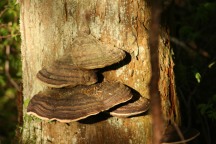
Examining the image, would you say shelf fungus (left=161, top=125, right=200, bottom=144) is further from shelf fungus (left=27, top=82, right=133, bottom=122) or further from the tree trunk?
shelf fungus (left=27, top=82, right=133, bottom=122)

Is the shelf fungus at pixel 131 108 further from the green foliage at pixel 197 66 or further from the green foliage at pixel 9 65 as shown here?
the green foliage at pixel 9 65

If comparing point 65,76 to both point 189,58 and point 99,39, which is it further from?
point 189,58

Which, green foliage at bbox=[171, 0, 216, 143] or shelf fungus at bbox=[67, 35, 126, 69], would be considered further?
Answer: green foliage at bbox=[171, 0, 216, 143]

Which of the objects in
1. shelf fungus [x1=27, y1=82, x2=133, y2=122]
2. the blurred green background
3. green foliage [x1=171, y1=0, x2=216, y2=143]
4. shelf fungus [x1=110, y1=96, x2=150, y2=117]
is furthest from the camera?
the blurred green background

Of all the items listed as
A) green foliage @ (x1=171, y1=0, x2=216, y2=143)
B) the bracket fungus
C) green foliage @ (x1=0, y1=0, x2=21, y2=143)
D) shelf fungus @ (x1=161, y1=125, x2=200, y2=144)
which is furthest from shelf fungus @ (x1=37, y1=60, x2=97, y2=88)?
green foliage @ (x1=0, y1=0, x2=21, y2=143)

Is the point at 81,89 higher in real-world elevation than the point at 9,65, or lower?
higher

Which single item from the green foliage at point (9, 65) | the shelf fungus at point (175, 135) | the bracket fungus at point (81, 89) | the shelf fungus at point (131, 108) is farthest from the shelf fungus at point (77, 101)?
the green foliage at point (9, 65)

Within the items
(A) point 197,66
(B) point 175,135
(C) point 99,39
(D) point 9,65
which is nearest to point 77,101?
(C) point 99,39
